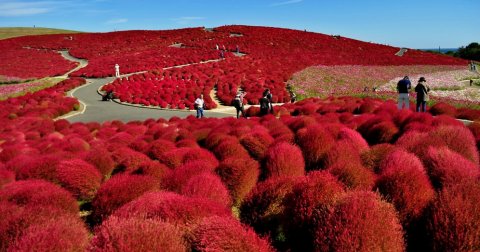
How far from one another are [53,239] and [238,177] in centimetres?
321

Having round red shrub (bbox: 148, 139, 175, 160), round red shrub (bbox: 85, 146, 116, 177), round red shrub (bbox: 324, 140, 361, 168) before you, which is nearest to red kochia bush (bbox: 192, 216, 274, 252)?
round red shrub (bbox: 324, 140, 361, 168)

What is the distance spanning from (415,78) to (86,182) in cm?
3800

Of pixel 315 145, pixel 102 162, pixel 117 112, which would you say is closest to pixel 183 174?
pixel 315 145

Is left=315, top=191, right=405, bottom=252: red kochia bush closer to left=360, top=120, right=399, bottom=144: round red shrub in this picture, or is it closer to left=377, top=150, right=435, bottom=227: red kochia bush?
left=377, top=150, right=435, bottom=227: red kochia bush

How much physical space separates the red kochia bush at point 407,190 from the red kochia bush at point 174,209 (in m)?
1.97

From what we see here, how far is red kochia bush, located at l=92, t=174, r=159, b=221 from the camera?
574 cm

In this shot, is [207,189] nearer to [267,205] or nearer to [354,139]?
[267,205]

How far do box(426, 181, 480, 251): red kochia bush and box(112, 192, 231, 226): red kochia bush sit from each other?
2.17 metres

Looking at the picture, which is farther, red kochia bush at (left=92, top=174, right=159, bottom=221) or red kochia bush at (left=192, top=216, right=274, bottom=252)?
red kochia bush at (left=92, top=174, right=159, bottom=221)

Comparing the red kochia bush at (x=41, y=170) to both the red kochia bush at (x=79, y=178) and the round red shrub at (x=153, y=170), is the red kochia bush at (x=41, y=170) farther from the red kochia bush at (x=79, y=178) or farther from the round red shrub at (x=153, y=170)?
the round red shrub at (x=153, y=170)

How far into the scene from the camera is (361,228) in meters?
3.44

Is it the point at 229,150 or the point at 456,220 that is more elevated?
the point at 456,220

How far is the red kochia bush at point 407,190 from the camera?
4312mm

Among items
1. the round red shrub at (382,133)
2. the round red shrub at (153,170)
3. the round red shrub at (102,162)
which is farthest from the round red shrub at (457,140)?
the round red shrub at (102,162)
